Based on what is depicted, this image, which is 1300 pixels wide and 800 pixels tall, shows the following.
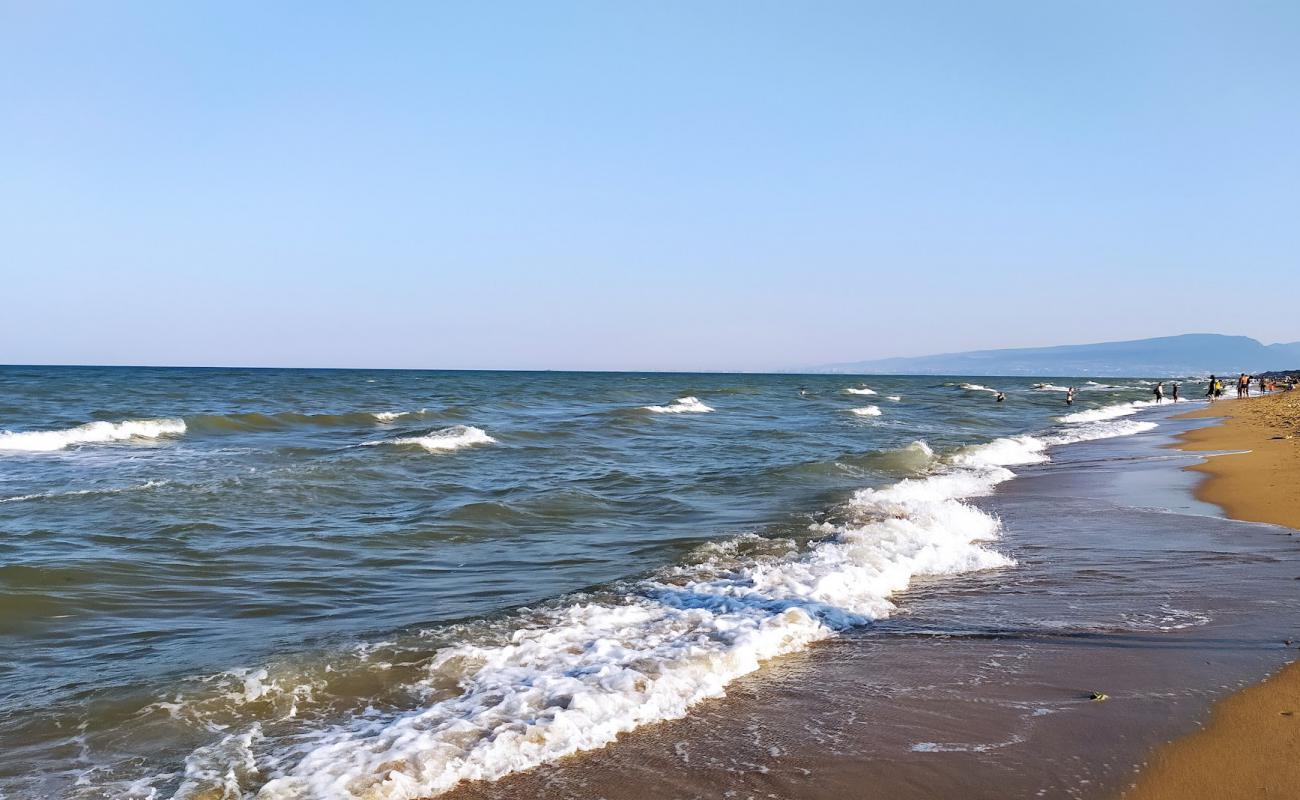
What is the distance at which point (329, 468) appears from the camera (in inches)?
685

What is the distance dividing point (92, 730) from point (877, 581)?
19.9ft

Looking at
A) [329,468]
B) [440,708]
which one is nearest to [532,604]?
[440,708]

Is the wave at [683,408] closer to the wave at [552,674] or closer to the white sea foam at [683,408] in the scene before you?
the white sea foam at [683,408]

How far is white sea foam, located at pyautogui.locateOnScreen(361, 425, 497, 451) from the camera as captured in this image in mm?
22641

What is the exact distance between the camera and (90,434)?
2564cm

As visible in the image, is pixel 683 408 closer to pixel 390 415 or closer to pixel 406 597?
pixel 390 415

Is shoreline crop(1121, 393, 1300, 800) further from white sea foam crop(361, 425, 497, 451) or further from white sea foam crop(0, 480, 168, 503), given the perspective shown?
white sea foam crop(361, 425, 497, 451)

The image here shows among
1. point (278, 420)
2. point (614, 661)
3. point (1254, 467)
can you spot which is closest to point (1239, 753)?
point (614, 661)

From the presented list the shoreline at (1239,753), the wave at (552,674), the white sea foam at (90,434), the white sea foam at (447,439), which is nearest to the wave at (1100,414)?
the white sea foam at (447,439)

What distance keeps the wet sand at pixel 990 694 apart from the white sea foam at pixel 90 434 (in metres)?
22.6

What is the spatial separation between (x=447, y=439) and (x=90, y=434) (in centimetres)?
1100

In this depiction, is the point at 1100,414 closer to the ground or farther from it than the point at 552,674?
closer to the ground

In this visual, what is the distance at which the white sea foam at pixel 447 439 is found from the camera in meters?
22.6

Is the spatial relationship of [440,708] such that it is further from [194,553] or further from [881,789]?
[194,553]
